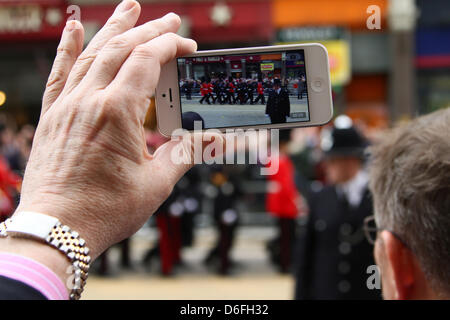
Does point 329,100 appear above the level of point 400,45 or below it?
below

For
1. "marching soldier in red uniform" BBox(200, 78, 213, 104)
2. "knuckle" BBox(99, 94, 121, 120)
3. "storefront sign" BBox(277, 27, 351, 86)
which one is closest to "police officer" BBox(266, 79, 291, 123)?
"marching soldier in red uniform" BBox(200, 78, 213, 104)

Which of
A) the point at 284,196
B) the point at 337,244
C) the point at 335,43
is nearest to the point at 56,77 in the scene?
the point at 337,244

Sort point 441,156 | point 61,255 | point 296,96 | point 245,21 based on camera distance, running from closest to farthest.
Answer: point 61,255 < point 441,156 < point 296,96 < point 245,21

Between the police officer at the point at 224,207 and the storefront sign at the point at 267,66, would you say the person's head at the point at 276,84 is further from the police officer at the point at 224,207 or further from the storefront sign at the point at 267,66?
the police officer at the point at 224,207

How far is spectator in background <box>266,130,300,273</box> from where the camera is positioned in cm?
648

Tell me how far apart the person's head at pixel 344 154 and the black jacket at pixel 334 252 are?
9.1 inches

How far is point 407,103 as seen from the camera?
1165 centimetres

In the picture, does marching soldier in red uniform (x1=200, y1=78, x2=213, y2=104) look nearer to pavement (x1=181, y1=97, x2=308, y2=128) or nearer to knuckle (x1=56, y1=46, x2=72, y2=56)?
pavement (x1=181, y1=97, x2=308, y2=128)

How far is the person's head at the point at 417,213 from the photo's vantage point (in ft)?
3.25

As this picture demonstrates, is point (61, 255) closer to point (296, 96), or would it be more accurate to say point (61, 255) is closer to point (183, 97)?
point (183, 97)

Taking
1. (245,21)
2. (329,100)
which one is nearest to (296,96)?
(329,100)

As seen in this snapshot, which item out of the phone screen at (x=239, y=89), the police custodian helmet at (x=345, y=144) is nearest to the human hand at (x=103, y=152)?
the phone screen at (x=239, y=89)

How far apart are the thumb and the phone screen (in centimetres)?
8

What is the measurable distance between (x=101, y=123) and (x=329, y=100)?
490mm
